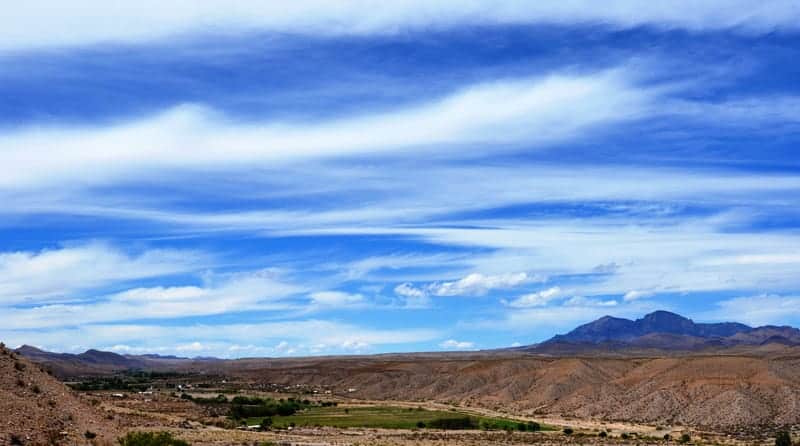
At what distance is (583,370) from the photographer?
511 ft

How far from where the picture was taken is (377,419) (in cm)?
11112

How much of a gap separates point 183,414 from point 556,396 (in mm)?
65021

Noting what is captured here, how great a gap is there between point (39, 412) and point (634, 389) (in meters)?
103

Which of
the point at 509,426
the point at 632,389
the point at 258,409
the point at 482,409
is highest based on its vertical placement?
Answer: the point at 632,389

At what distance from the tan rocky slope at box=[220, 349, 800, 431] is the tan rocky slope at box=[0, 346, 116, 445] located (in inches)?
3031

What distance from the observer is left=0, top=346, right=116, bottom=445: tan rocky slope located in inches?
1876

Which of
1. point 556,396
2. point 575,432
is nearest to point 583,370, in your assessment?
point 556,396

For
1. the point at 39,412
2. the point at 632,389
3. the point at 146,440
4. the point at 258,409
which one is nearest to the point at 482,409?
the point at 632,389

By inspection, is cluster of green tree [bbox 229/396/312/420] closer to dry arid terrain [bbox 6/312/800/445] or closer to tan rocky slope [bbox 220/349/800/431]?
dry arid terrain [bbox 6/312/800/445]

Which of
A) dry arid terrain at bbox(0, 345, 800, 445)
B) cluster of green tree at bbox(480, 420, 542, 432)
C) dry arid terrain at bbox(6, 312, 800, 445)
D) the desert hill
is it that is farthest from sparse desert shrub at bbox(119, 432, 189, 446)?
the desert hill

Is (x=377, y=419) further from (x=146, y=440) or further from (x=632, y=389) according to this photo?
(x=146, y=440)

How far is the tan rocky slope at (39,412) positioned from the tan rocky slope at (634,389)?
76977 mm

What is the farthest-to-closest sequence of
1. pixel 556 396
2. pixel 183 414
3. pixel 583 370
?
pixel 583 370, pixel 556 396, pixel 183 414

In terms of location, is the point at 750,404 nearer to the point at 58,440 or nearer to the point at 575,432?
the point at 575,432
